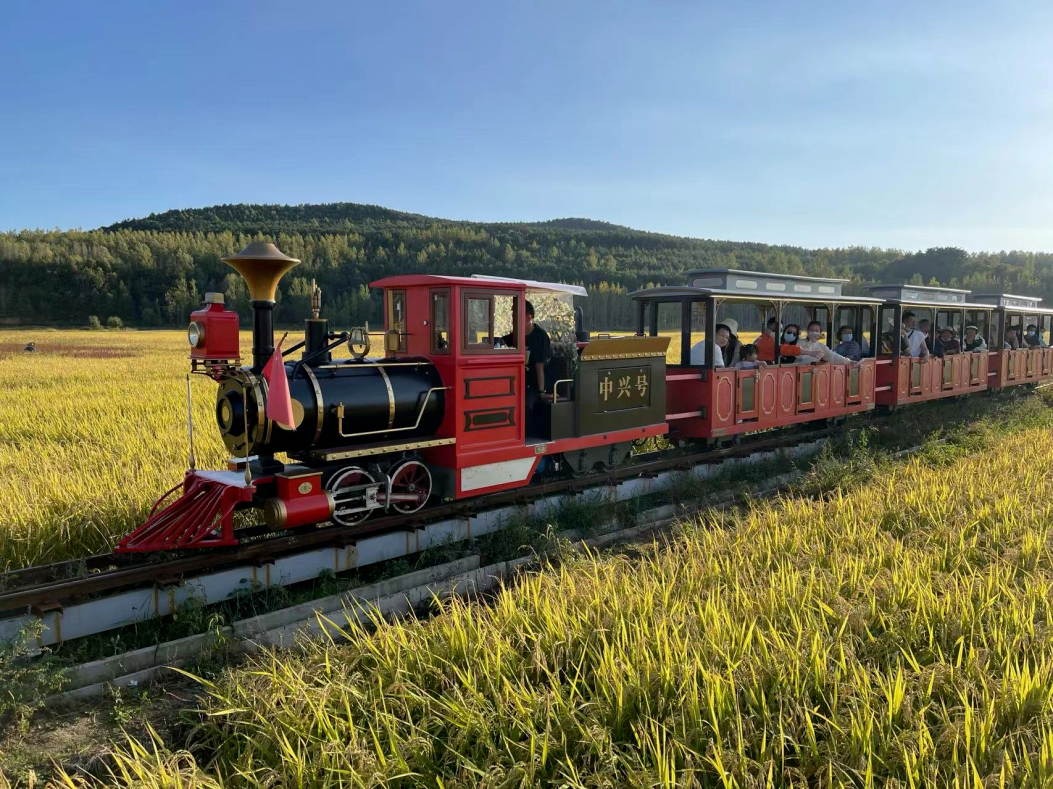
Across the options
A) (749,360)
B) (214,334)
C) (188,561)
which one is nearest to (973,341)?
(749,360)

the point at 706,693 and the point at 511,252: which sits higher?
the point at 511,252

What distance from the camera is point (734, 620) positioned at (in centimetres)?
449

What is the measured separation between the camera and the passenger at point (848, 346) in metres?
13.5

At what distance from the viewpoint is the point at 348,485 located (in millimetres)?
6621

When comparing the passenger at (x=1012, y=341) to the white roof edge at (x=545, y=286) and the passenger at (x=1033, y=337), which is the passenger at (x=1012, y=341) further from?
the white roof edge at (x=545, y=286)

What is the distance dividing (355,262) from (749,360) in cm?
8729

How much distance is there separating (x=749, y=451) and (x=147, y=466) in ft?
28.3

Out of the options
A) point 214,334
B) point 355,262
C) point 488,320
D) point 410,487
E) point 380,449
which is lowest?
point 410,487

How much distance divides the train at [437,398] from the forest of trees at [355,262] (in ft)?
133

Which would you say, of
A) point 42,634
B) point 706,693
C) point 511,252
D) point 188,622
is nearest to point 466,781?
point 706,693

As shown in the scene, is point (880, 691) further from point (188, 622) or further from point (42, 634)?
point (42, 634)

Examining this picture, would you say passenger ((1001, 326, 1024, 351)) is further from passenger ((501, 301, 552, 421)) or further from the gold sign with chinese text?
passenger ((501, 301, 552, 421))

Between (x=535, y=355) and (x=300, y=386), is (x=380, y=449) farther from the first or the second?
(x=535, y=355)

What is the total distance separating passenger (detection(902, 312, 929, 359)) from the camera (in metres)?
14.9
